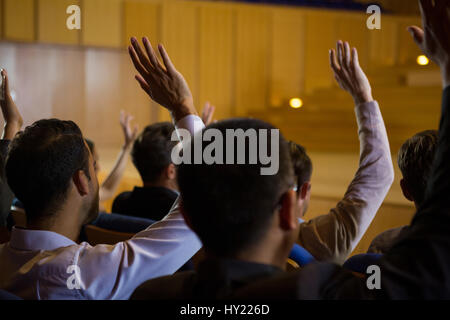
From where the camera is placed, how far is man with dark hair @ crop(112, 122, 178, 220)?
102 inches

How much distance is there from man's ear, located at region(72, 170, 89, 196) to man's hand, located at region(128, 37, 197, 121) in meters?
0.31

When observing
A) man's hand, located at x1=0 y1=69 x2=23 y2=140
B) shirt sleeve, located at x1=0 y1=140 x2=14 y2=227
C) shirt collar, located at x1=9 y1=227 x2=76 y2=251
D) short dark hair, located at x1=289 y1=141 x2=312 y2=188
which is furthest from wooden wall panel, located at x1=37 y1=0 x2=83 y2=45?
shirt collar, located at x1=9 y1=227 x2=76 y2=251

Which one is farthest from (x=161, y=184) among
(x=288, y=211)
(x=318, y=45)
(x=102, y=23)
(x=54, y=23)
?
(x=318, y=45)

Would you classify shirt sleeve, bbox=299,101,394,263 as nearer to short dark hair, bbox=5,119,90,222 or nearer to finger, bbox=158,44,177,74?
finger, bbox=158,44,177,74

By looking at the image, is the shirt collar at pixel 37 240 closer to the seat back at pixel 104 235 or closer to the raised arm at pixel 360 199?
the seat back at pixel 104 235

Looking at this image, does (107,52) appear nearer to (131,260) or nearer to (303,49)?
(303,49)

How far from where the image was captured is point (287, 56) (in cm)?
1048

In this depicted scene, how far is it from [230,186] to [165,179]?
5.80 feet

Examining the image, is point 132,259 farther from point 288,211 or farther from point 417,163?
point 417,163

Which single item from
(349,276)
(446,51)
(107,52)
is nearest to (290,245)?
(349,276)

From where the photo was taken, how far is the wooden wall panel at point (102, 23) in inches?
364

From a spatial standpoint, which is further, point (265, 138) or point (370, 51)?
point (370, 51)

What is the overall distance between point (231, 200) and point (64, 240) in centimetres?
69

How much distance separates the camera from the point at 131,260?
139 centimetres
